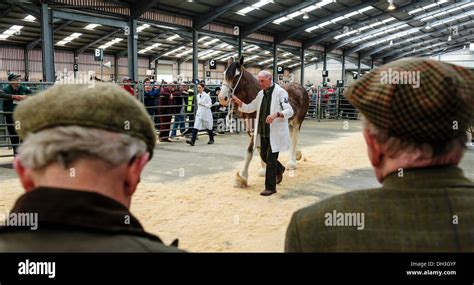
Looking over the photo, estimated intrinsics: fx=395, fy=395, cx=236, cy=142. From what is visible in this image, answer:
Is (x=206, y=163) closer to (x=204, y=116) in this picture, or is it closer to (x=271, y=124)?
(x=271, y=124)

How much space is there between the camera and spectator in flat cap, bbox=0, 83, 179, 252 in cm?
81

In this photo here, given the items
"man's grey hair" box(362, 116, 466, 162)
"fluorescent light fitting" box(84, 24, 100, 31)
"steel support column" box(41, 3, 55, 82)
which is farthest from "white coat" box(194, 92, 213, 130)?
"fluorescent light fitting" box(84, 24, 100, 31)

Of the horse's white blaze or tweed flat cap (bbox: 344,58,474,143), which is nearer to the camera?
tweed flat cap (bbox: 344,58,474,143)

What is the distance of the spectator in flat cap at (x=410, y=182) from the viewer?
1.03 metres

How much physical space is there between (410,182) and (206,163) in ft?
23.7

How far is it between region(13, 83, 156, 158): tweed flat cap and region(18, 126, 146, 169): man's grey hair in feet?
0.06

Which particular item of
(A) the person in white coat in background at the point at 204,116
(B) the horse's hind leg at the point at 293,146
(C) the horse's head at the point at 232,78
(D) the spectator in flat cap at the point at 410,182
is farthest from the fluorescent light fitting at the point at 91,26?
(D) the spectator in flat cap at the point at 410,182

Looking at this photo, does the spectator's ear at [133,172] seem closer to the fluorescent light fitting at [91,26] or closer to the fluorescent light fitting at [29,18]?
the fluorescent light fitting at [29,18]

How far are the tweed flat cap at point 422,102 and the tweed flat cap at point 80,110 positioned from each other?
658 mm

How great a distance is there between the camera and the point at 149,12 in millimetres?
14844

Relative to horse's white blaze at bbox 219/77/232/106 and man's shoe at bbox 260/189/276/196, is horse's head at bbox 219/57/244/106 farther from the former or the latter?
man's shoe at bbox 260/189/276/196

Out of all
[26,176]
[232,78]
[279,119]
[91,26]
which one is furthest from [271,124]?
[91,26]
